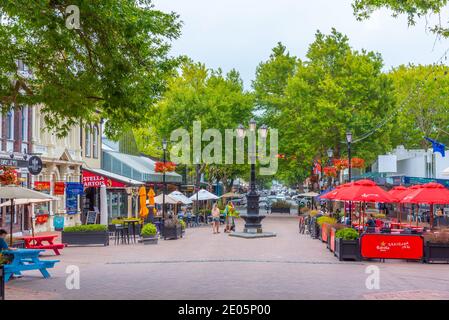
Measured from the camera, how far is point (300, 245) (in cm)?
2381

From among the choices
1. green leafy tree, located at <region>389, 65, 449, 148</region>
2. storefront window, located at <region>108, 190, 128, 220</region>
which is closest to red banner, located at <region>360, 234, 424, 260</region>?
storefront window, located at <region>108, 190, 128, 220</region>

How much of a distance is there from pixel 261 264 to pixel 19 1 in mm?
9443

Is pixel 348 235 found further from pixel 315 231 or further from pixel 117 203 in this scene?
pixel 117 203

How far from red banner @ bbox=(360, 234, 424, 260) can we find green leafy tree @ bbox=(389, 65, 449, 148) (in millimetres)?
32850

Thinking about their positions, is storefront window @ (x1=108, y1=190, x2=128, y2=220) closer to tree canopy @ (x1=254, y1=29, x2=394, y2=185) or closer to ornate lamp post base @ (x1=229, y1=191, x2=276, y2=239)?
tree canopy @ (x1=254, y1=29, x2=394, y2=185)

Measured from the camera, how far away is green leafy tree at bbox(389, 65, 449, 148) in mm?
52562

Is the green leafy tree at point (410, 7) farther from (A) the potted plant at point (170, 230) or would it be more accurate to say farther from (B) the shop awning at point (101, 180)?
(B) the shop awning at point (101, 180)

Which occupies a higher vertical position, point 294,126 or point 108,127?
point 294,126

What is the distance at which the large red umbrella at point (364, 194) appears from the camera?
20578mm

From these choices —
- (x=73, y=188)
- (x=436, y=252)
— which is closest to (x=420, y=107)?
(x=73, y=188)

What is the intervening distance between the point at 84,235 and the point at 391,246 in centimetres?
1180

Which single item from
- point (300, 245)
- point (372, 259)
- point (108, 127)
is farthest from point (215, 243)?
point (108, 127)

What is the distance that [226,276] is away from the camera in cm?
1409
